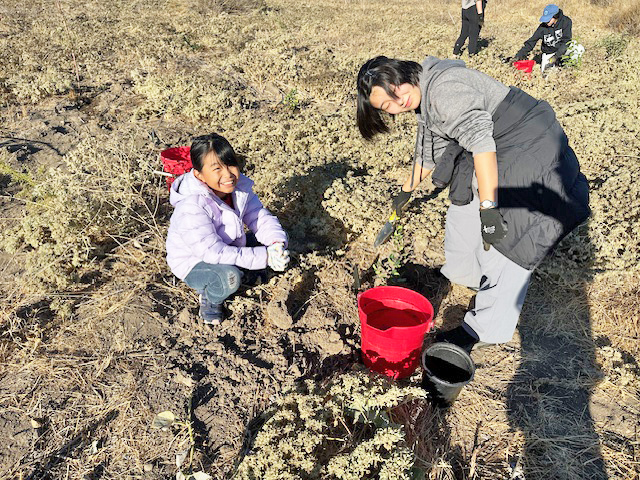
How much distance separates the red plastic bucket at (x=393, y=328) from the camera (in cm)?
242

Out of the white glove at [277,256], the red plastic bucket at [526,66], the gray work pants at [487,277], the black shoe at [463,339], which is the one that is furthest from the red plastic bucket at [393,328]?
the red plastic bucket at [526,66]

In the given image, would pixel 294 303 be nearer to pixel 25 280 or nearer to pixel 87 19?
pixel 25 280

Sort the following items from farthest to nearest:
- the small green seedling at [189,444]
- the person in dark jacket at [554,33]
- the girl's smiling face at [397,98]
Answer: the person in dark jacket at [554,33] → the girl's smiling face at [397,98] → the small green seedling at [189,444]

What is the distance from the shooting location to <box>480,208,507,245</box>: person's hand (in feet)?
7.11

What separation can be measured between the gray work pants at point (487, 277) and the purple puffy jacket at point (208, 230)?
3.84 ft

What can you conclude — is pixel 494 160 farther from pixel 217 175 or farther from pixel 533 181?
pixel 217 175

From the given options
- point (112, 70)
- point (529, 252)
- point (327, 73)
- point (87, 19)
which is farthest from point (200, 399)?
point (87, 19)

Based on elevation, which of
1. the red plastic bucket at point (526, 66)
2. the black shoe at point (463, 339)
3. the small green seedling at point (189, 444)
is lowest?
the small green seedling at point (189, 444)

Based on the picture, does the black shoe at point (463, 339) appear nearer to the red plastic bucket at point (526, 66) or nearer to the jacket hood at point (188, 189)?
the jacket hood at point (188, 189)

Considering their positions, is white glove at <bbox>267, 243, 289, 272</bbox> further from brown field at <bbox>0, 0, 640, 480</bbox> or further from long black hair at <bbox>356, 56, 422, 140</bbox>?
long black hair at <bbox>356, 56, 422, 140</bbox>

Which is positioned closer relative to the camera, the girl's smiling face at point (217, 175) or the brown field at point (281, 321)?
the brown field at point (281, 321)

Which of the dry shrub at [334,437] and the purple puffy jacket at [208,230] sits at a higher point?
the purple puffy jacket at [208,230]

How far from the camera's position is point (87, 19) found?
996 centimetres

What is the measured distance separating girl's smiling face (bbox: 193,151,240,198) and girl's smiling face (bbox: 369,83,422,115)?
0.97 metres
